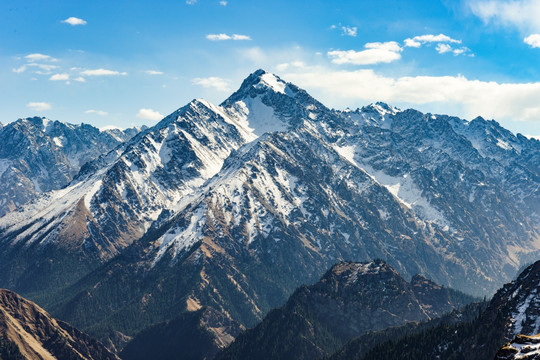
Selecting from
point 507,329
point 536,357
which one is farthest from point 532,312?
point 536,357

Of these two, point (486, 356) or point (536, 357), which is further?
point (486, 356)

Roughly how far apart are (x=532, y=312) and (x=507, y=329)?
9.44 metres

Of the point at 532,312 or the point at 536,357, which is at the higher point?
the point at 536,357

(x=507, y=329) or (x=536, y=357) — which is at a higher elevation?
(x=536, y=357)

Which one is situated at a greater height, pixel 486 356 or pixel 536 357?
pixel 536 357

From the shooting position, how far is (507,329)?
19850cm

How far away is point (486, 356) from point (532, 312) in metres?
20.0

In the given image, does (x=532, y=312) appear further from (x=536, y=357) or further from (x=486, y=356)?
(x=536, y=357)

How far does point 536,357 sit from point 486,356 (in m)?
107

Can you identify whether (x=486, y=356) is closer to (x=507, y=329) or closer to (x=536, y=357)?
(x=507, y=329)

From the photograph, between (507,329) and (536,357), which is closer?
(536,357)

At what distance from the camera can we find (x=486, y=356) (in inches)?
7800

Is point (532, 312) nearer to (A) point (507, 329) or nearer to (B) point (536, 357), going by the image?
(A) point (507, 329)

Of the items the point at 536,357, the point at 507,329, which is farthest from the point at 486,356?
the point at 536,357
